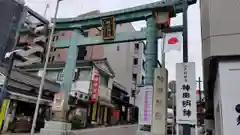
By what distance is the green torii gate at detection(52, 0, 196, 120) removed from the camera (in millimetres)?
10695

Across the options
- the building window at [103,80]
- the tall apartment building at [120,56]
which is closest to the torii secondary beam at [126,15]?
the building window at [103,80]

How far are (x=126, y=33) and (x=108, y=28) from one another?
129 centimetres

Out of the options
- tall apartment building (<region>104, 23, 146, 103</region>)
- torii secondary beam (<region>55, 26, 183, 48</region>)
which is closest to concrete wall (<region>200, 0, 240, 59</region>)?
torii secondary beam (<region>55, 26, 183, 48</region>)

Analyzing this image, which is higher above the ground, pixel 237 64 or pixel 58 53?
pixel 58 53

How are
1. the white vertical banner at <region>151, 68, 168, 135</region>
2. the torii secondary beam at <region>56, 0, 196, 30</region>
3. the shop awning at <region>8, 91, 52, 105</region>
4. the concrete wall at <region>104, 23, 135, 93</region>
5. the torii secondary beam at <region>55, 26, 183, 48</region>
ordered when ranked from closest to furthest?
the white vertical banner at <region>151, 68, 168, 135</region> → the torii secondary beam at <region>56, 0, 196, 30</region> → the torii secondary beam at <region>55, 26, 183, 48</region> → the shop awning at <region>8, 91, 52, 105</region> → the concrete wall at <region>104, 23, 135, 93</region>

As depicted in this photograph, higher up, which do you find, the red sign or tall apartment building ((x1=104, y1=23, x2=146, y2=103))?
tall apartment building ((x1=104, y1=23, x2=146, y2=103))

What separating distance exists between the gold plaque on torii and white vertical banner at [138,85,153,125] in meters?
4.50

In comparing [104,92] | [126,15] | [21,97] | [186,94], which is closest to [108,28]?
[126,15]

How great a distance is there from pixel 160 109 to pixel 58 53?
2536cm

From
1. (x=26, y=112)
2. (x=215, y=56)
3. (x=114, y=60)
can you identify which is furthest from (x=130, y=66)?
(x=215, y=56)

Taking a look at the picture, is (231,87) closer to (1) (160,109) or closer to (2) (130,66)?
(1) (160,109)

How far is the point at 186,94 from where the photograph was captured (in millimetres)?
6191

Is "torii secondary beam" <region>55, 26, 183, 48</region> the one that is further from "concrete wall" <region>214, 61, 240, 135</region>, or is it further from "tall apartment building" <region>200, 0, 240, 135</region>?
"concrete wall" <region>214, 61, 240, 135</region>

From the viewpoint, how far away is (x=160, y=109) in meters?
8.54
